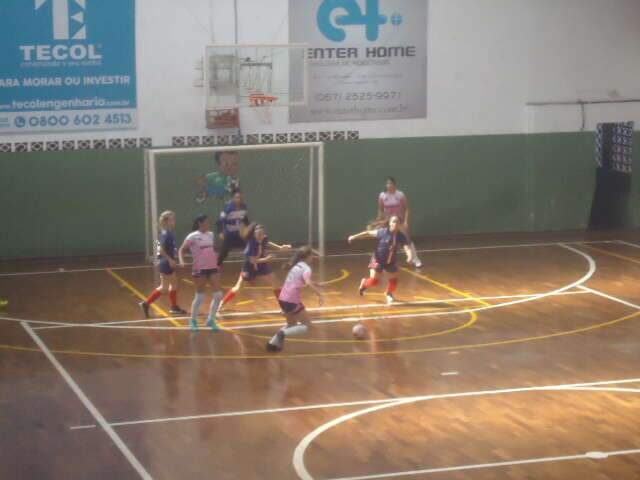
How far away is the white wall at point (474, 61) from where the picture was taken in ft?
87.7

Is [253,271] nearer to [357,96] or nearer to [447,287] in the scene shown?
[447,287]

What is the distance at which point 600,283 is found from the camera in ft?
75.9

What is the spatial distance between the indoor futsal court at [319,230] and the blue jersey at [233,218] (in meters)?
0.04

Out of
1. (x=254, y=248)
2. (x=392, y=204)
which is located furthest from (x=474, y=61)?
(x=254, y=248)

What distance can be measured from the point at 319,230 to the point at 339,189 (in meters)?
1.83

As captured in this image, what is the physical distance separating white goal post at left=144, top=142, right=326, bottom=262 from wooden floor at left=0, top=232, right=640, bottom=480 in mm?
1644

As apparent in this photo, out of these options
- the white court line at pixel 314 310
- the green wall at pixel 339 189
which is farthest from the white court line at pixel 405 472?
the green wall at pixel 339 189

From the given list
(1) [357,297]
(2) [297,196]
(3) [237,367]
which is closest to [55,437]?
(3) [237,367]

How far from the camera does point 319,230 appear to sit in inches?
1056

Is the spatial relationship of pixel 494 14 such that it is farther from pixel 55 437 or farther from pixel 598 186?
pixel 55 437

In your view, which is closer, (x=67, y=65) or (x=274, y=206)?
(x=67, y=65)

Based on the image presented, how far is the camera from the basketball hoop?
2658 cm

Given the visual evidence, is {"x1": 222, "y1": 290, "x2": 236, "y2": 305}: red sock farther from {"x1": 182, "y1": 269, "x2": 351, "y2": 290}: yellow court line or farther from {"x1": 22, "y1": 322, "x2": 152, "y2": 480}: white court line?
{"x1": 22, "y1": 322, "x2": 152, "y2": 480}: white court line

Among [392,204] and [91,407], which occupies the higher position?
[392,204]
